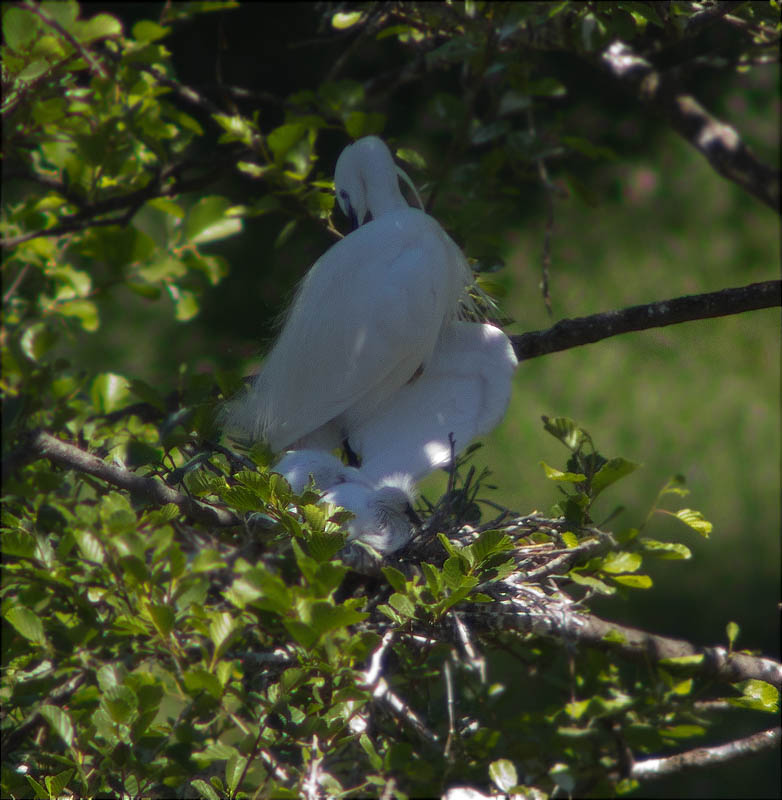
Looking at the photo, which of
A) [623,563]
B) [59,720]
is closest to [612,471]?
[623,563]

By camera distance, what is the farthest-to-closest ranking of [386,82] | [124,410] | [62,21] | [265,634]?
→ [386,82] → [124,410] → [62,21] → [265,634]

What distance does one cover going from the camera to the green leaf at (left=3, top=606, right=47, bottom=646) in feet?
4.64

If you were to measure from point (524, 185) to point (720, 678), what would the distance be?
3.38 m

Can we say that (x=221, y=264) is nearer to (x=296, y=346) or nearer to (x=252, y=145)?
(x=252, y=145)

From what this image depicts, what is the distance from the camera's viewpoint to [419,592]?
1383mm

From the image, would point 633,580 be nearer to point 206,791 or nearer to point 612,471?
point 612,471

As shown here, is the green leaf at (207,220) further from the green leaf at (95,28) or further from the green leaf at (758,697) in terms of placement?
the green leaf at (758,697)

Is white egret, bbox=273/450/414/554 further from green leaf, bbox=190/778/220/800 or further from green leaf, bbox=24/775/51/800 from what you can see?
green leaf, bbox=24/775/51/800

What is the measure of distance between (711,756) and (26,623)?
113cm

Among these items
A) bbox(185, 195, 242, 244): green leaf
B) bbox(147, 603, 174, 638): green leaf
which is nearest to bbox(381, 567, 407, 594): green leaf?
bbox(147, 603, 174, 638): green leaf

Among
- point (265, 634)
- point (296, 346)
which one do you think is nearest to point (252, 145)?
point (296, 346)

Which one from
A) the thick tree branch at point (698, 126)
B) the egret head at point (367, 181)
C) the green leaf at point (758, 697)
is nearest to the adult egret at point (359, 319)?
the egret head at point (367, 181)

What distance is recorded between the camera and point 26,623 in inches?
55.9

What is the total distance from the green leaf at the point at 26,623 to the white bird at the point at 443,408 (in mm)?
551
